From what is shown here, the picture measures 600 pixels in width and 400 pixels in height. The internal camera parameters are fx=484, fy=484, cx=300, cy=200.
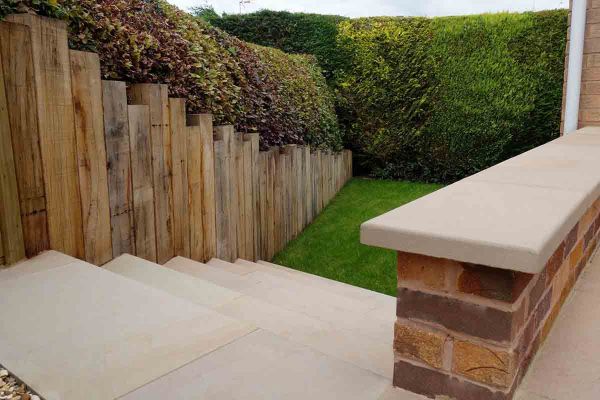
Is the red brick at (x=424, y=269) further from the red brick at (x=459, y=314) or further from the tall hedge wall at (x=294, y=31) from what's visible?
the tall hedge wall at (x=294, y=31)

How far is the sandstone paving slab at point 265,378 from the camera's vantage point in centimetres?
138

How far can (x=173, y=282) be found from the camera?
105 inches

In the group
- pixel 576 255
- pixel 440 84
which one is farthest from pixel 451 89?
pixel 576 255

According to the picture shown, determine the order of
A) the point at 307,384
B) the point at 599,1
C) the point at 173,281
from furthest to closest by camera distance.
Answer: the point at 599,1, the point at 173,281, the point at 307,384

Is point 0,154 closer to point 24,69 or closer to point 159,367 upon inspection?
point 24,69

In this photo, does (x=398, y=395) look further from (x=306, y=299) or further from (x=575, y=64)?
(x=575, y=64)

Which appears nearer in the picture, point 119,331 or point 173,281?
point 119,331

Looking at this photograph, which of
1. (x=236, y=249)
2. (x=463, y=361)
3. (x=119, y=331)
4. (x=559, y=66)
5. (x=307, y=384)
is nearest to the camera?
(x=463, y=361)

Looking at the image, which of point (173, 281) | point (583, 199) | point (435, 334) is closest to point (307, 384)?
point (435, 334)

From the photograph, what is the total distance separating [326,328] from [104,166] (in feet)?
5.33

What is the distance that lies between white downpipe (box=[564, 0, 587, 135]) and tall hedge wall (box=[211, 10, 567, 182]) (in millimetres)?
2017

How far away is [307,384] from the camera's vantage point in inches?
56.5

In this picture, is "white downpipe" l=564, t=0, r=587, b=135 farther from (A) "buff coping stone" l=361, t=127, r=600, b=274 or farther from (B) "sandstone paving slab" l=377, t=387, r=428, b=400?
(B) "sandstone paving slab" l=377, t=387, r=428, b=400

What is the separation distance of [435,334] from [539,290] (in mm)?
408
